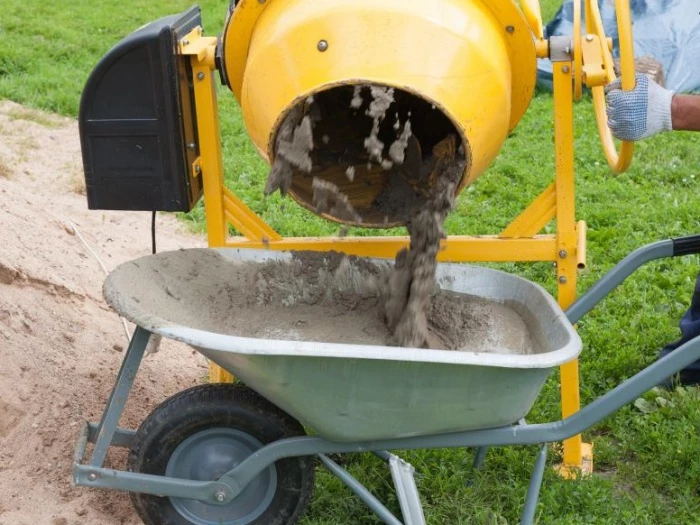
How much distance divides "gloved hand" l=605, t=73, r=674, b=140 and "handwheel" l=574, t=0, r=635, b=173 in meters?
0.06

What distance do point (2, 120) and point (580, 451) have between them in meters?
4.49

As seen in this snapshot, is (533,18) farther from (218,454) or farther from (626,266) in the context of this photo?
(218,454)

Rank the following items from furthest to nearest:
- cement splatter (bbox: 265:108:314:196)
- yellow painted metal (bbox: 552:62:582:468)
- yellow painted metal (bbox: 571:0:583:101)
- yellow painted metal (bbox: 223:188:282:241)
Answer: yellow painted metal (bbox: 223:188:282:241) < yellow painted metal (bbox: 552:62:582:468) < yellow painted metal (bbox: 571:0:583:101) < cement splatter (bbox: 265:108:314:196)

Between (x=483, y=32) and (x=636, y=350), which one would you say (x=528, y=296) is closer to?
(x=483, y=32)

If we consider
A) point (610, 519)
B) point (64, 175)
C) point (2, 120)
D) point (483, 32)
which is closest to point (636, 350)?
point (610, 519)

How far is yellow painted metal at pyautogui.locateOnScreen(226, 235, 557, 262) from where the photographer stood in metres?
3.00

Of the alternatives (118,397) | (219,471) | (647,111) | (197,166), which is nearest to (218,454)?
(219,471)

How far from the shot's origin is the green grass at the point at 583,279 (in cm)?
298

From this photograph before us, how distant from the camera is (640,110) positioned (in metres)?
2.53

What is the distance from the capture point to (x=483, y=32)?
2615 millimetres

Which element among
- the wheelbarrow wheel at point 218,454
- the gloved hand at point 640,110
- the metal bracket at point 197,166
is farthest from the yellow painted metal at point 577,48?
the wheelbarrow wheel at point 218,454

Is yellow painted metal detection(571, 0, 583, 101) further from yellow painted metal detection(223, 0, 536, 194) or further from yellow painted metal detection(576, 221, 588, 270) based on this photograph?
yellow painted metal detection(576, 221, 588, 270)

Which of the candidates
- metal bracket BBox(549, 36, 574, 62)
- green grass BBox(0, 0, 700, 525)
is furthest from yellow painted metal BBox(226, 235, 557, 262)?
green grass BBox(0, 0, 700, 525)

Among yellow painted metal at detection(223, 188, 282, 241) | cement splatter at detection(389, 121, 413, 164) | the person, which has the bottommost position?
yellow painted metal at detection(223, 188, 282, 241)
